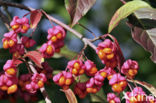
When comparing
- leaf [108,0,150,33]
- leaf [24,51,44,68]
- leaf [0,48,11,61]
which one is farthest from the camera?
leaf [0,48,11,61]

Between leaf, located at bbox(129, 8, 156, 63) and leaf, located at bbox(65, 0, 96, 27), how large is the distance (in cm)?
26

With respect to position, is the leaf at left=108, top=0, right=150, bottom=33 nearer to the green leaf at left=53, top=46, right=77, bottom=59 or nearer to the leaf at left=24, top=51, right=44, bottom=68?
the leaf at left=24, top=51, right=44, bottom=68

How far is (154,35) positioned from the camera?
58.8 inches

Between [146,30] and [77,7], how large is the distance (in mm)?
370

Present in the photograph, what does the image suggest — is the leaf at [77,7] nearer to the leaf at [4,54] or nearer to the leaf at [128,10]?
the leaf at [128,10]

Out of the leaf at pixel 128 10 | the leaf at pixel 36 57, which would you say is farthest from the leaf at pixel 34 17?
the leaf at pixel 128 10

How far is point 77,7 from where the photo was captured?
137 centimetres

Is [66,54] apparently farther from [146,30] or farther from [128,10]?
[128,10]

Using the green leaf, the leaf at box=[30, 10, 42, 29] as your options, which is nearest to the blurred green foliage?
the green leaf

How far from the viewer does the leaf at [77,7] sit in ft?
4.41

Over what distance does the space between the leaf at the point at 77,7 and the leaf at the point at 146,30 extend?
0.26 meters

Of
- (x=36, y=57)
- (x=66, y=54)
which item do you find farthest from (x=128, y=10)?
(x=66, y=54)

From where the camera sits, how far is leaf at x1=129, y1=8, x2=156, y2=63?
1443 millimetres

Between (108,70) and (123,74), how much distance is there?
0.35 feet
